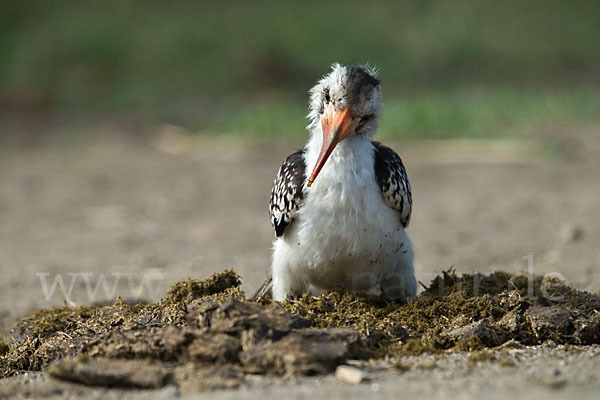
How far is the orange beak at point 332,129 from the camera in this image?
408 centimetres

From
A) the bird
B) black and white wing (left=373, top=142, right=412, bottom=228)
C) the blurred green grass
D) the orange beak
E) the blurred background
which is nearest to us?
the orange beak

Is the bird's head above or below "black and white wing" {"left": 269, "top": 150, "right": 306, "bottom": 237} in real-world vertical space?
above

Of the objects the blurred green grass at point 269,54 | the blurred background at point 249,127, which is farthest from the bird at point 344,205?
the blurred green grass at point 269,54

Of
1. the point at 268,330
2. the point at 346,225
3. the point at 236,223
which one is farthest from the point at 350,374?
the point at 236,223

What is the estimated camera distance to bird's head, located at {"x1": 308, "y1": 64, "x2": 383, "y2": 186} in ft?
13.7

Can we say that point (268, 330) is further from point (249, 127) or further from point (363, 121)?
point (249, 127)

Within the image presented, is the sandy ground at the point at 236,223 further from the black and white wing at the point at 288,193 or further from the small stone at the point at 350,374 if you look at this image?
the black and white wing at the point at 288,193

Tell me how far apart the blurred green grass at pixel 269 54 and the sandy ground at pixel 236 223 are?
1907 millimetres

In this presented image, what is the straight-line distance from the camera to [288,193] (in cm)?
441

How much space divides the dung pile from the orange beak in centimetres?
71

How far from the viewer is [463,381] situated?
3.11m

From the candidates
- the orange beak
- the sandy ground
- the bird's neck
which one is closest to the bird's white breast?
the bird's neck

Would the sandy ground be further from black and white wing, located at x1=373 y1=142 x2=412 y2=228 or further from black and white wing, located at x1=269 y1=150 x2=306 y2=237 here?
black and white wing, located at x1=269 y1=150 x2=306 y2=237

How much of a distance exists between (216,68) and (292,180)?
12.0 m
